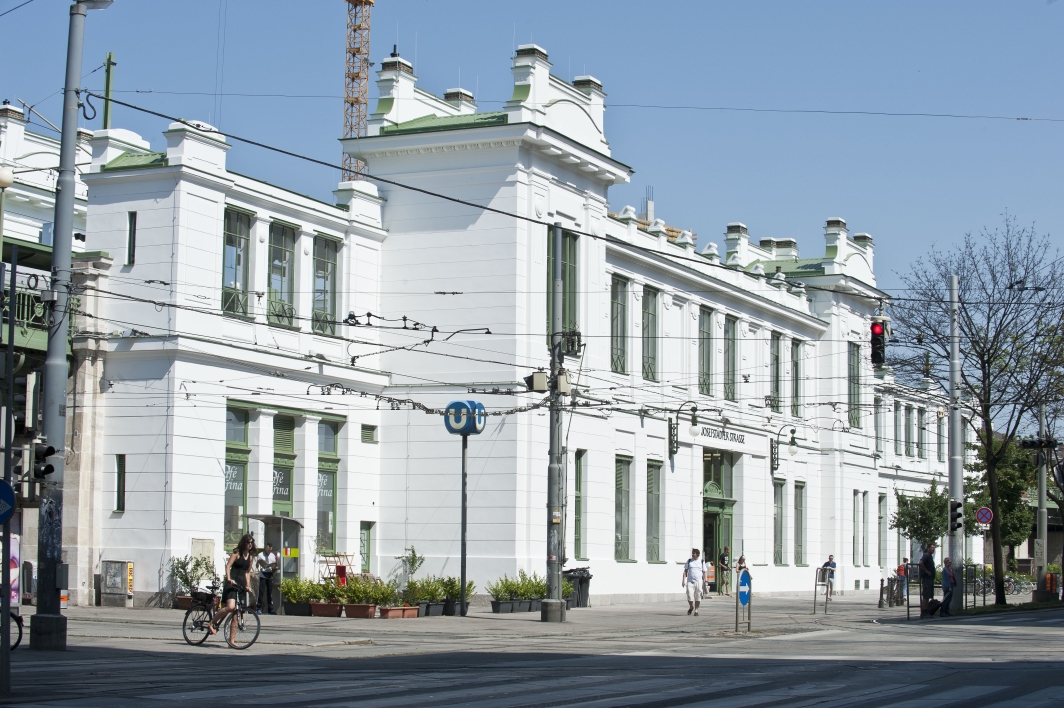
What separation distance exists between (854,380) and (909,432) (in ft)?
45.8

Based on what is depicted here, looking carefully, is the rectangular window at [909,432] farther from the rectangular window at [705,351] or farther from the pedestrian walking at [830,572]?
the rectangular window at [705,351]

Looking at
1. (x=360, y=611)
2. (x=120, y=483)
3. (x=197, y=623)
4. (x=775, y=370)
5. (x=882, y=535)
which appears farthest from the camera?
(x=882, y=535)

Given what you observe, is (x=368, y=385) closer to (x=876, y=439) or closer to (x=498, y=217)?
(x=498, y=217)

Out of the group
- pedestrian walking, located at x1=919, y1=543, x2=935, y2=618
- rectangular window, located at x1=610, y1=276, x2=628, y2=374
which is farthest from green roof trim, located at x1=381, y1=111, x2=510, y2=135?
pedestrian walking, located at x1=919, y1=543, x2=935, y2=618

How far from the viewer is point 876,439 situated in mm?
67188

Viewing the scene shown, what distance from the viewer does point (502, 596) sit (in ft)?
119

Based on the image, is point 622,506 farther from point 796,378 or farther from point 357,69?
point 357,69

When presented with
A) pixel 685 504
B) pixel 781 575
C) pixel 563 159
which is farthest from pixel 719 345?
pixel 563 159

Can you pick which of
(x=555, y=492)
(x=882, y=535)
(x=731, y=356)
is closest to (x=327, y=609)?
(x=555, y=492)

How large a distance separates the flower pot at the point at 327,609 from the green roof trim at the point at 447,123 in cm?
1407

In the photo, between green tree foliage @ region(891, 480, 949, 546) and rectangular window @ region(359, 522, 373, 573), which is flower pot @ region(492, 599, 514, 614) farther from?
green tree foliage @ region(891, 480, 949, 546)

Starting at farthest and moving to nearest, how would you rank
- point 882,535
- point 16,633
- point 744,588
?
point 882,535, point 744,588, point 16,633

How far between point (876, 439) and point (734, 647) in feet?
143

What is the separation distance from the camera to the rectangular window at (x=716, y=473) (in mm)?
51575
